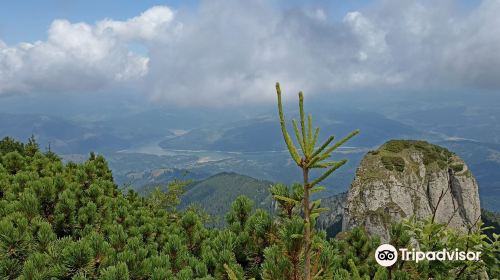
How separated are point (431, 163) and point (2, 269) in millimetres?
89064

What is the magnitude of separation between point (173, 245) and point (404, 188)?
67386mm

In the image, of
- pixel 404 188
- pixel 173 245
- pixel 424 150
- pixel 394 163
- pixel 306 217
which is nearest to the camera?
pixel 306 217

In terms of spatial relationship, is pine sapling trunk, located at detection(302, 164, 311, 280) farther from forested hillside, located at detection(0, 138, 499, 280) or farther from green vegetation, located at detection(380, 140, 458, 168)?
green vegetation, located at detection(380, 140, 458, 168)

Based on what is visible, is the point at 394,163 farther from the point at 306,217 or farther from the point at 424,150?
the point at 306,217

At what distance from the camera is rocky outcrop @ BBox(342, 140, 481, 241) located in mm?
67875

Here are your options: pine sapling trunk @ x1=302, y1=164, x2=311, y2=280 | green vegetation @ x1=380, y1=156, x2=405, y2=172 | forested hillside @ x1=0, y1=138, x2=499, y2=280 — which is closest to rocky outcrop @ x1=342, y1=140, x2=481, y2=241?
green vegetation @ x1=380, y1=156, x2=405, y2=172

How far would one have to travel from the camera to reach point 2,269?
20.9 ft

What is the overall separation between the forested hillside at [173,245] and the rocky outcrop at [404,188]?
56.1 meters

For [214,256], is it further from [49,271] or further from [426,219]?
[426,219]

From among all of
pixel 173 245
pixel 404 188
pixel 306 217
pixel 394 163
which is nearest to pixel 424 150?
pixel 394 163

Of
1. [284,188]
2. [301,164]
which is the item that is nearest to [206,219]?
[284,188]

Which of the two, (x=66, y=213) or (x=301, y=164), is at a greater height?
(x=301, y=164)

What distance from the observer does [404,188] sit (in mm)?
67875

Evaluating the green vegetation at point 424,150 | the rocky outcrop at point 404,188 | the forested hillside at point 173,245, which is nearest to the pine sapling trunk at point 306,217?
the forested hillside at point 173,245
